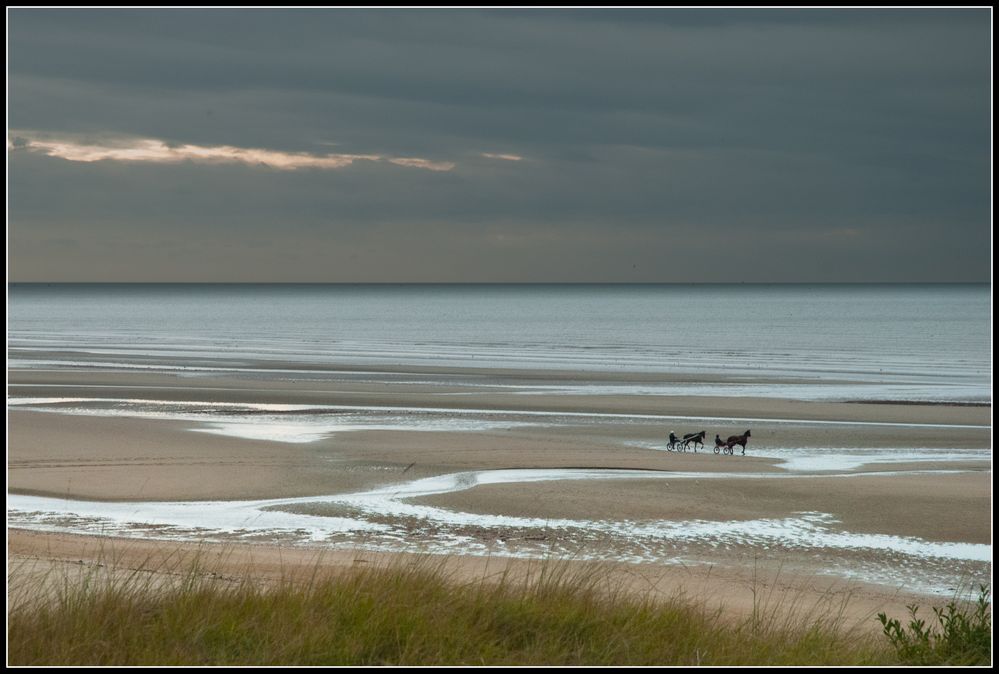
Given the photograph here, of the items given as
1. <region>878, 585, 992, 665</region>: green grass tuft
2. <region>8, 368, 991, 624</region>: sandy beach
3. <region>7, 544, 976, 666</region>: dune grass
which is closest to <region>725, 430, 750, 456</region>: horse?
<region>8, 368, 991, 624</region>: sandy beach

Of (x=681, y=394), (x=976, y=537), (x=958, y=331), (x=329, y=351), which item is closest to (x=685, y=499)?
(x=976, y=537)

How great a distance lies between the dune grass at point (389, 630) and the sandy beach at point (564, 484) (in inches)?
61.0

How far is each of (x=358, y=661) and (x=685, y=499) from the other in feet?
31.1

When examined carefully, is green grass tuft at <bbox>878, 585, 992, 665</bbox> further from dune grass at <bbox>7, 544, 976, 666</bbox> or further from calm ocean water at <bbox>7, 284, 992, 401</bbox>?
calm ocean water at <bbox>7, 284, 992, 401</bbox>

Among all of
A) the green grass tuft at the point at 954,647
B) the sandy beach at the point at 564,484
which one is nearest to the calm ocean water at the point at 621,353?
the sandy beach at the point at 564,484

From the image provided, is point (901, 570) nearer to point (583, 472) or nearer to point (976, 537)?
point (976, 537)

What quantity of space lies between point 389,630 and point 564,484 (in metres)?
9.55

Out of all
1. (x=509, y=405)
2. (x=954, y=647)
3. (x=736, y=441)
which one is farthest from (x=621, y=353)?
(x=954, y=647)

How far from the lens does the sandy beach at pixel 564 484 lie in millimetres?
11680

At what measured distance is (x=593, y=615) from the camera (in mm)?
7219

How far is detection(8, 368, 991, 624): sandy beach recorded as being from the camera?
11680 mm

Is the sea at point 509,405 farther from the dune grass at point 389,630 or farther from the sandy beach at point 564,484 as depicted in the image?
the dune grass at point 389,630

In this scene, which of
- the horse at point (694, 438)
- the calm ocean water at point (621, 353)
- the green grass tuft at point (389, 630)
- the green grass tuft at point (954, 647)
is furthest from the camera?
the calm ocean water at point (621, 353)

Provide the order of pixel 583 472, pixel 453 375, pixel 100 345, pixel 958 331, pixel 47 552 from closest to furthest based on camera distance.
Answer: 1. pixel 47 552
2. pixel 583 472
3. pixel 453 375
4. pixel 100 345
5. pixel 958 331
